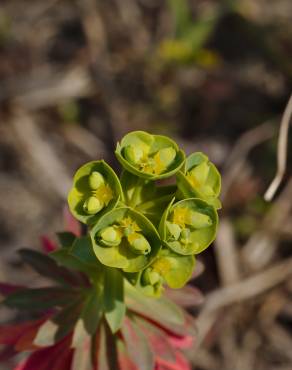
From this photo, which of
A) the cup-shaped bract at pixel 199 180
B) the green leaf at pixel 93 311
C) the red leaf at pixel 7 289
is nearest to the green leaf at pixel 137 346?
the green leaf at pixel 93 311

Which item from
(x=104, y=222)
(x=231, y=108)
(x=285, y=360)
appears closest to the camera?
(x=104, y=222)

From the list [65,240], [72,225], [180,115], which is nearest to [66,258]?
[65,240]

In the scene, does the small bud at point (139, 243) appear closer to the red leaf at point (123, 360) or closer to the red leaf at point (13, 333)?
the red leaf at point (123, 360)

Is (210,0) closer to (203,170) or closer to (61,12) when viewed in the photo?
(61,12)

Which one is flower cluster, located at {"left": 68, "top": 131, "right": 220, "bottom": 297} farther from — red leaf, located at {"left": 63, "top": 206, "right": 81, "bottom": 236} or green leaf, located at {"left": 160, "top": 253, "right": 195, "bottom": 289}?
red leaf, located at {"left": 63, "top": 206, "right": 81, "bottom": 236}

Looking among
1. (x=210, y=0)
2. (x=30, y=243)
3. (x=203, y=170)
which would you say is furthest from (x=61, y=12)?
(x=203, y=170)

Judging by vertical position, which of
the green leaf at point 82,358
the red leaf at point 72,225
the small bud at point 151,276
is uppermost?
the small bud at point 151,276
